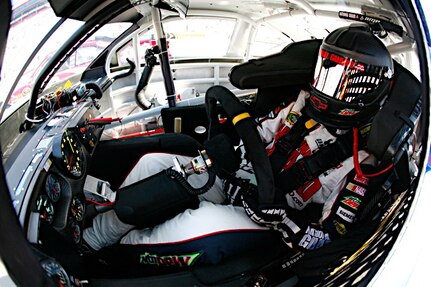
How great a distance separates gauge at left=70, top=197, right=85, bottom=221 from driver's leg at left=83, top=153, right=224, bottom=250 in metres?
0.13

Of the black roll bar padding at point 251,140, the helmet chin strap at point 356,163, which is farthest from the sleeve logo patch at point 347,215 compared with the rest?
the black roll bar padding at point 251,140

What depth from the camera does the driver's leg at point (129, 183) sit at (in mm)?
1431

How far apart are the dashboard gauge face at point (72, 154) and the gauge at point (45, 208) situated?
6.2 inches

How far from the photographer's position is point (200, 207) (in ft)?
4.69

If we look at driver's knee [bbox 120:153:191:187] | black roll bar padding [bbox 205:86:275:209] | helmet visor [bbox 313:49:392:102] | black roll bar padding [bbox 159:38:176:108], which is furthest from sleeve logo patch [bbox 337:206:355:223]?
black roll bar padding [bbox 159:38:176:108]

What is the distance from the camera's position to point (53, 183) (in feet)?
3.91

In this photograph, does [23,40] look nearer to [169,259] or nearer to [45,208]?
[45,208]

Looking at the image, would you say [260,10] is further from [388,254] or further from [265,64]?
[388,254]

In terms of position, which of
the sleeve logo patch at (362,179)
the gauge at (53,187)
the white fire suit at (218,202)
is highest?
the gauge at (53,187)

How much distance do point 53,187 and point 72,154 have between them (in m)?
0.17

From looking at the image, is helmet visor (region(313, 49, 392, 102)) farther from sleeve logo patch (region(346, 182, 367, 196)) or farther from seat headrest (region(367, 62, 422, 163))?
sleeve logo patch (region(346, 182, 367, 196))

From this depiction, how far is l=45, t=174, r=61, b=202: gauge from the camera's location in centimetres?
115

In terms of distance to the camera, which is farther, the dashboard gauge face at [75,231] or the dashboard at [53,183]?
the dashboard gauge face at [75,231]

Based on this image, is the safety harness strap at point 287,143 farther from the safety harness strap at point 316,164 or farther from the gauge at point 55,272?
the gauge at point 55,272
